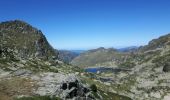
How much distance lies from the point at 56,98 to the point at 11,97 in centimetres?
747

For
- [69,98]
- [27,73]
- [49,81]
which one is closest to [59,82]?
[49,81]

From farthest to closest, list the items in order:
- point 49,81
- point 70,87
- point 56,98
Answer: point 49,81 < point 70,87 < point 56,98

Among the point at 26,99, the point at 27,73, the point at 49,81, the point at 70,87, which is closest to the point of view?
the point at 26,99

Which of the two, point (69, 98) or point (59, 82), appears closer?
point (69, 98)


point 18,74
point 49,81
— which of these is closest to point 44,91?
point 49,81

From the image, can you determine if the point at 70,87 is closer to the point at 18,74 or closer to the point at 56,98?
the point at 56,98

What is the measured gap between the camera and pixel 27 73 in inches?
2325

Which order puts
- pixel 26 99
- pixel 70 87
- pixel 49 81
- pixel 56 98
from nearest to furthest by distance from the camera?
pixel 26 99 → pixel 56 98 → pixel 70 87 → pixel 49 81

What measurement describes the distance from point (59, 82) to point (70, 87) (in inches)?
138

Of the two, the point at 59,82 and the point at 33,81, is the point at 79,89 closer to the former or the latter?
the point at 59,82

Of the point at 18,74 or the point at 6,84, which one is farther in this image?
the point at 18,74

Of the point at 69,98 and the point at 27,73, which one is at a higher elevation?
the point at 27,73

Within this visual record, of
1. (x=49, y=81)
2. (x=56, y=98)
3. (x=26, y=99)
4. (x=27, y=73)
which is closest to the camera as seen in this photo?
(x=26, y=99)

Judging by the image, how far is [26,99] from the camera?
4309cm
